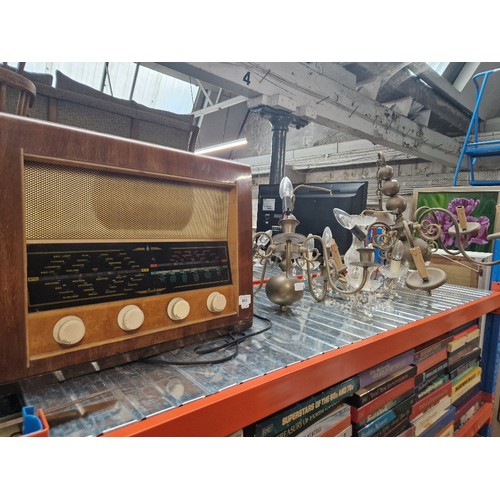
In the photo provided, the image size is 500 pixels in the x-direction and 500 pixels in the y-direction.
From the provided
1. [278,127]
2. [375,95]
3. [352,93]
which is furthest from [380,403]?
[375,95]

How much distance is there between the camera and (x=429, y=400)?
1.03m

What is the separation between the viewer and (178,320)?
0.61 m

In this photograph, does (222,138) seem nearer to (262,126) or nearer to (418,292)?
(262,126)

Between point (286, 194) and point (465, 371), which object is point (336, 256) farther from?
point (465, 371)

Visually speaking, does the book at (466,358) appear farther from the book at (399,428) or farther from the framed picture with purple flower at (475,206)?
the framed picture with purple flower at (475,206)

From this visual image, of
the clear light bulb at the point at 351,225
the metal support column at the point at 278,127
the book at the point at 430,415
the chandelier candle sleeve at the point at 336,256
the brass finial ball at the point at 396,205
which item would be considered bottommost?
the book at the point at 430,415

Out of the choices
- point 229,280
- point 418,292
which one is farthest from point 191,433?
point 418,292

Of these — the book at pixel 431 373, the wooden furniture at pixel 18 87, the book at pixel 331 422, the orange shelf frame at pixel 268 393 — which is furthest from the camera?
the book at pixel 431 373

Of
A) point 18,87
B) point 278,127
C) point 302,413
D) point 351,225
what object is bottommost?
point 302,413

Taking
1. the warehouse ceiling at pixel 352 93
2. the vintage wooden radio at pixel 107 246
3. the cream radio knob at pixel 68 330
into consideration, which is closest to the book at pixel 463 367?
the vintage wooden radio at pixel 107 246

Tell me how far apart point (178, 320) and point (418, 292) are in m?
0.98

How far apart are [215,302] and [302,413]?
Result: 265mm

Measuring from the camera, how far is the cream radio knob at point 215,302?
656 millimetres

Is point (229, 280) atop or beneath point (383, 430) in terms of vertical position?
atop
